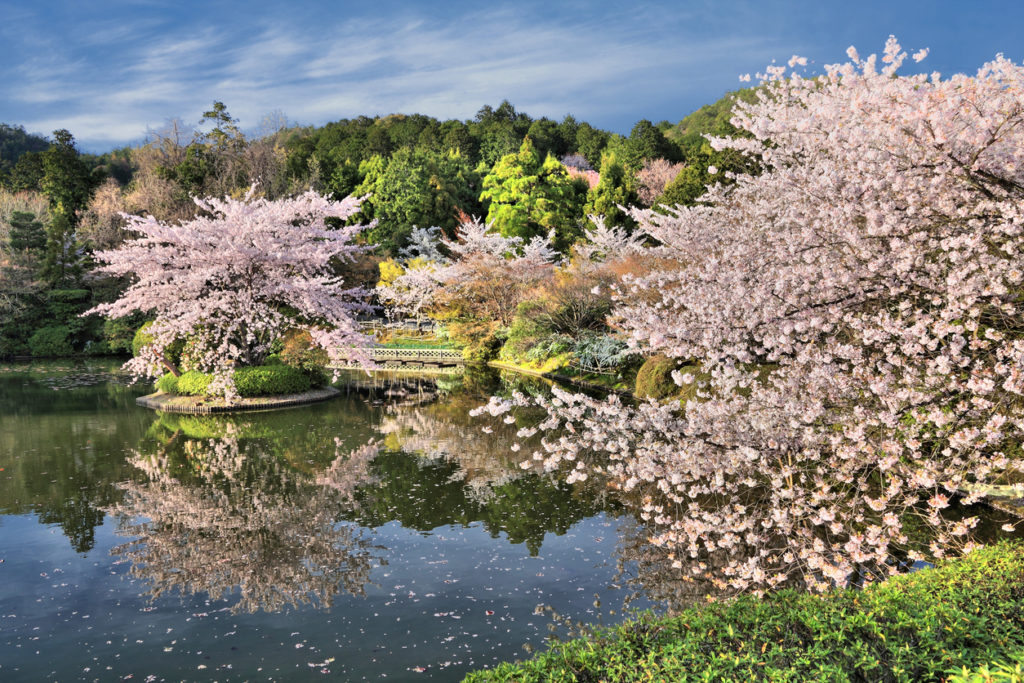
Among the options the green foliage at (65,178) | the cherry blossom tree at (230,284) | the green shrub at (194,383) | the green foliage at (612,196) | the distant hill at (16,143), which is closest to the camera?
the cherry blossom tree at (230,284)

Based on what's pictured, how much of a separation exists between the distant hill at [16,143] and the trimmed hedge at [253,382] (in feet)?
183

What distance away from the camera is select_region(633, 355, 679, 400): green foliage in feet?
52.9

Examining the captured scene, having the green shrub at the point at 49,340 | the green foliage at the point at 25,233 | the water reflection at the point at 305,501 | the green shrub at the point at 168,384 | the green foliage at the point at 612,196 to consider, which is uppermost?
the green foliage at the point at 612,196

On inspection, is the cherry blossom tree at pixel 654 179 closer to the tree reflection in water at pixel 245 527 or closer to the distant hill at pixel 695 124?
the distant hill at pixel 695 124

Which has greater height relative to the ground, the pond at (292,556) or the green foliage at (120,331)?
the green foliage at (120,331)

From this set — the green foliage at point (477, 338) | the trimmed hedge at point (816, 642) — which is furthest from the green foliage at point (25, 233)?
the trimmed hedge at point (816, 642)

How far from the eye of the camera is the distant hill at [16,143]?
63.5 meters

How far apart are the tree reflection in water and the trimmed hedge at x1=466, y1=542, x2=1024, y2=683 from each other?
12.6ft

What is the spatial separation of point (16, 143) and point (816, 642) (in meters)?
81.8

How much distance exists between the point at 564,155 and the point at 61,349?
149 ft

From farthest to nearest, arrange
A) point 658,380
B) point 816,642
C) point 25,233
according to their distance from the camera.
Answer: point 25,233, point 658,380, point 816,642

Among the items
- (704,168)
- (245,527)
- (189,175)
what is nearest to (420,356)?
(704,168)

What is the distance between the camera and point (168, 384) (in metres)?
20.0

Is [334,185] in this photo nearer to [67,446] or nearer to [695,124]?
[695,124]
